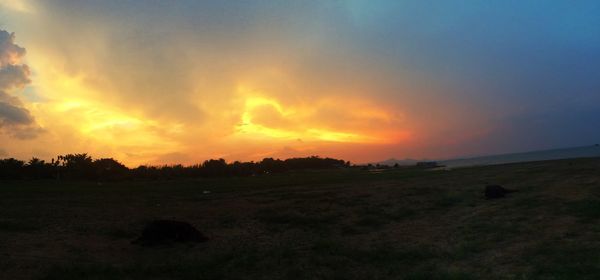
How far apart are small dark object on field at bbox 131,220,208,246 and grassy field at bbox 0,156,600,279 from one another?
558mm

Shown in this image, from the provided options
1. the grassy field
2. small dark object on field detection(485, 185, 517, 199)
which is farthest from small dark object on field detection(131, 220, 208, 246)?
small dark object on field detection(485, 185, 517, 199)

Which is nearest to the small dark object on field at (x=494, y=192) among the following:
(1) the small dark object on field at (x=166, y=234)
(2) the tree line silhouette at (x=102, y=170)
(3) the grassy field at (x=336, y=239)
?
(3) the grassy field at (x=336, y=239)

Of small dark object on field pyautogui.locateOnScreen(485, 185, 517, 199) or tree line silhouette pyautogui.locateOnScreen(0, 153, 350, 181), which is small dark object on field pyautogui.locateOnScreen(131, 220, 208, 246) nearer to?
small dark object on field pyautogui.locateOnScreen(485, 185, 517, 199)

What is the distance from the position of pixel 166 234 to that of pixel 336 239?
6.29 m

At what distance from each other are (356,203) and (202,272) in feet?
49.3

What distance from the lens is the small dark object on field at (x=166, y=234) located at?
618 inches

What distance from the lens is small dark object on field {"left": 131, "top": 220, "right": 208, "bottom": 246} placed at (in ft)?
51.5

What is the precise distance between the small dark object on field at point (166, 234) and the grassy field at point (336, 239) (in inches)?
22.0

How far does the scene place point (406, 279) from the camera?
1065 cm

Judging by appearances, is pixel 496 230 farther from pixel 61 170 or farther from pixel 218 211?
pixel 61 170

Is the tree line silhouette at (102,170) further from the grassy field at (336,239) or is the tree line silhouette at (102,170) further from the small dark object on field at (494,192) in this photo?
the small dark object on field at (494,192)

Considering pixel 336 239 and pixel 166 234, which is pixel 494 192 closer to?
→ pixel 336 239

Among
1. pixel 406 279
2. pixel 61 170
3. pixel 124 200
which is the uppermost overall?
pixel 61 170

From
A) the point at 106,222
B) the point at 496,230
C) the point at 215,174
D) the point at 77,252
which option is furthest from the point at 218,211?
the point at 215,174
